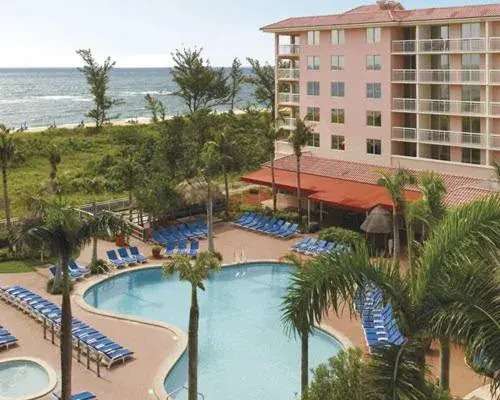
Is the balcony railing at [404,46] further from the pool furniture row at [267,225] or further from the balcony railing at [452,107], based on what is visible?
the pool furniture row at [267,225]

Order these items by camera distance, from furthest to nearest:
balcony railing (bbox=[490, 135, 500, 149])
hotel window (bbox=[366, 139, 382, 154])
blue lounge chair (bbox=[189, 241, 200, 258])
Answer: hotel window (bbox=[366, 139, 382, 154]), balcony railing (bbox=[490, 135, 500, 149]), blue lounge chair (bbox=[189, 241, 200, 258])

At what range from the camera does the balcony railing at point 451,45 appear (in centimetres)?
3794

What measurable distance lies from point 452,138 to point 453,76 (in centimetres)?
364

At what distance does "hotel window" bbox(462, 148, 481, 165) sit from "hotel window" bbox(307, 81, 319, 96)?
37.0 ft

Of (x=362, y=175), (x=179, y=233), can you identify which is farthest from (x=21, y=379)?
(x=362, y=175)

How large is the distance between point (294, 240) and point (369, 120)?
10.3 m

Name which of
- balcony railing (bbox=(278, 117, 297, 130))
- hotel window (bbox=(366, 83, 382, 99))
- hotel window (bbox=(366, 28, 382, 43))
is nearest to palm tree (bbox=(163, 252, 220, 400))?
hotel window (bbox=(366, 83, 382, 99))

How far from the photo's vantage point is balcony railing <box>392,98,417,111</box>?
40966 millimetres

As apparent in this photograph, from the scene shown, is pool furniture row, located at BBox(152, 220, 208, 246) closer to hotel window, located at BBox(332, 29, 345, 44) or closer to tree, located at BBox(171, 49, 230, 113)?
hotel window, located at BBox(332, 29, 345, 44)

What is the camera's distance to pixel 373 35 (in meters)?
42.1

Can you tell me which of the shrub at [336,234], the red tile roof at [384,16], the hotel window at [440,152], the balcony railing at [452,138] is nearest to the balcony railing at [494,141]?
the balcony railing at [452,138]

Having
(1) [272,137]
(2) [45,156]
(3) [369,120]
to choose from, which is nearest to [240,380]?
(1) [272,137]

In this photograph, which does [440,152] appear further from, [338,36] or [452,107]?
[338,36]

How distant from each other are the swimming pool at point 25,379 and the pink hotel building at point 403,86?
26.6m
